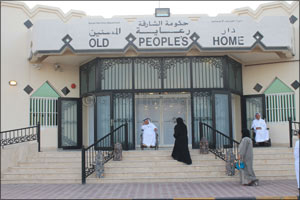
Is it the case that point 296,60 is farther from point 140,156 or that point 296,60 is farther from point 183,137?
point 140,156

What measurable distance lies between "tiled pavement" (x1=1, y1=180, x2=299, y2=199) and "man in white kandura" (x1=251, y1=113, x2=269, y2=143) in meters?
3.53

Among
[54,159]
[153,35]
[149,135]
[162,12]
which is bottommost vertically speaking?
[54,159]

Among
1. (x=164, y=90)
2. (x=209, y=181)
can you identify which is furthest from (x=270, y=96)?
(x=209, y=181)

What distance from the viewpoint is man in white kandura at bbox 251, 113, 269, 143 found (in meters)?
13.1

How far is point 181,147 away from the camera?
10.5 metres

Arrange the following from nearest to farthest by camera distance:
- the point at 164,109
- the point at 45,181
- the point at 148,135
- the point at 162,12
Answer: the point at 45,181, the point at 148,135, the point at 162,12, the point at 164,109

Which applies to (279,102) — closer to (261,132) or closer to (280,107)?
(280,107)

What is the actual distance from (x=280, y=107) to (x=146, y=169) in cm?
629

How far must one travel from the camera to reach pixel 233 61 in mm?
13484

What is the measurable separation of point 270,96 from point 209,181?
559 cm

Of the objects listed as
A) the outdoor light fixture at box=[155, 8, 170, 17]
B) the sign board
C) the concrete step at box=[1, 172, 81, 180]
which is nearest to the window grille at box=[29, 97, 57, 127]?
the sign board

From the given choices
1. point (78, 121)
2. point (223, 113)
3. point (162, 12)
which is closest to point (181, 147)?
point (223, 113)

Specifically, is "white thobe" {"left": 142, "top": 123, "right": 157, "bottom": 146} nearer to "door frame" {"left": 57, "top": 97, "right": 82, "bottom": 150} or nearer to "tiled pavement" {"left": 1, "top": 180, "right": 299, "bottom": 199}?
"tiled pavement" {"left": 1, "top": 180, "right": 299, "bottom": 199}

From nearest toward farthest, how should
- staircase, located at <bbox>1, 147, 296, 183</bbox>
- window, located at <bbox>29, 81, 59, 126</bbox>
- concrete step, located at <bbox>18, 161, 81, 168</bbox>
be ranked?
staircase, located at <bbox>1, 147, 296, 183</bbox>, concrete step, located at <bbox>18, 161, 81, 168</bbox>, window, located at <bbox>29, 81, 59, 126</bbox>
